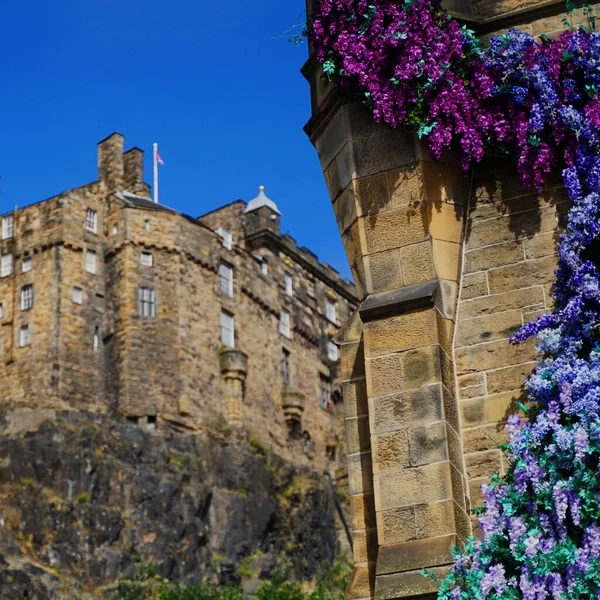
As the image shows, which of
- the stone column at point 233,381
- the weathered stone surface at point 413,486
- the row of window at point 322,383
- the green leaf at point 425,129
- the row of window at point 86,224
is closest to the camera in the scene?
the weathered stone surface at point 413,486

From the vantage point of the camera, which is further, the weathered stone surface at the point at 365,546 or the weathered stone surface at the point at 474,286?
the weathered stone surface at the point at 474,286

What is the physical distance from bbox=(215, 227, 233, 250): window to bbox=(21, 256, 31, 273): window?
28.3 ft

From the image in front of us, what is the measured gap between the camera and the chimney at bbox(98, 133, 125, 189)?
58.7m

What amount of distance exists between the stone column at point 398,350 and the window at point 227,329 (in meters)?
46.0

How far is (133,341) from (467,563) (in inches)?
1780

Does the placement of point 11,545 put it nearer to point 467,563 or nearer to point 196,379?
point 196,379

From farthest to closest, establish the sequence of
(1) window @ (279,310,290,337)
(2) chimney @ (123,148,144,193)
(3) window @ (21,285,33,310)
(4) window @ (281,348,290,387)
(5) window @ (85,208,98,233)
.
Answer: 1. (1) window @ (279,310,290,337)
2. (2) chimney @ (123,148,144,193)
3. (4) window @ (281,348,290,387)
4. (5) window @ (85,208,98,233)
5. (3) window @ (21,285,33,310)

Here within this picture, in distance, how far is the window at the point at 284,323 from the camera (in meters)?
60.5

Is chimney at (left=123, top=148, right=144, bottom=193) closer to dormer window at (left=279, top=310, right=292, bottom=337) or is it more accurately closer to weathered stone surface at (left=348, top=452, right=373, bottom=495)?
dormer window at (left=279, top=310, right=292, bottom=337)

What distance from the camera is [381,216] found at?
9.62 m

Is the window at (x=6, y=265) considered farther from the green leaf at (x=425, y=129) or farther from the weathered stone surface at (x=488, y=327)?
the weathered stone surface at (x=488, y=327)

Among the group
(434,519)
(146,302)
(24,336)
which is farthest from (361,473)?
(146,302)

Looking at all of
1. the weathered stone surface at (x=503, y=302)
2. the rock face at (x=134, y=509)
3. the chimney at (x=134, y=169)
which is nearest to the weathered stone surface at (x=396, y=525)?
the weathered stone surface at (x=503, y=302)

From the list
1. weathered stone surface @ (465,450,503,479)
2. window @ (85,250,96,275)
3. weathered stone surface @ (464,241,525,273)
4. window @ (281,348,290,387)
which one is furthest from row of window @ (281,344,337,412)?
weathered stone surface @ (465,450,503,479)
